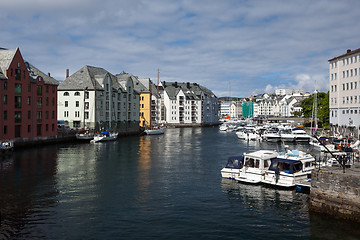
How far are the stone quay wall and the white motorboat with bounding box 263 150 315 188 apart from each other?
8650 millimetres

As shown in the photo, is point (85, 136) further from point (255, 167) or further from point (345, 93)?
point (345, 93)

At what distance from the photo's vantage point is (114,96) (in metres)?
117

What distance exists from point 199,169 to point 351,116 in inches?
2206

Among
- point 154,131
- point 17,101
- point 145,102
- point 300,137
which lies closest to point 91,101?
point 154,131

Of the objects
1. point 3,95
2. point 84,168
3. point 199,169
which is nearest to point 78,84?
point 3,95

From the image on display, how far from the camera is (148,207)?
29.1m

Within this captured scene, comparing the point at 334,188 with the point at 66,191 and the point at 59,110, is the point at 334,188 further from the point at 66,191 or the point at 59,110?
the point at 59,110

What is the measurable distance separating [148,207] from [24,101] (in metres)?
57.4

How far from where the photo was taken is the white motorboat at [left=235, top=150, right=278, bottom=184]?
37.0 meters

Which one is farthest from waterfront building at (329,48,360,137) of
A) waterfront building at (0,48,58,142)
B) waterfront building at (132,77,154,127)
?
waterfront building at (132,77,154,127)

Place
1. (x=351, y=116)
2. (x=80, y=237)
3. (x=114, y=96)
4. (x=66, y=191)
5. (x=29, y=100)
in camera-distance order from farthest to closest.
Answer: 1. (x=114, y=96)
2. (x=351, y=116)
3. (x=29, y=100)
4. (x=66, y=191)
5. (x=80, y=237)

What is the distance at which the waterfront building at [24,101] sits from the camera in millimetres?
69688

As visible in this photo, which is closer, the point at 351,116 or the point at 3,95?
the point at 3,95

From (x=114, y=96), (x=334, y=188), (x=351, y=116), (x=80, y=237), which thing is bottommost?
(x=80, y=237)
